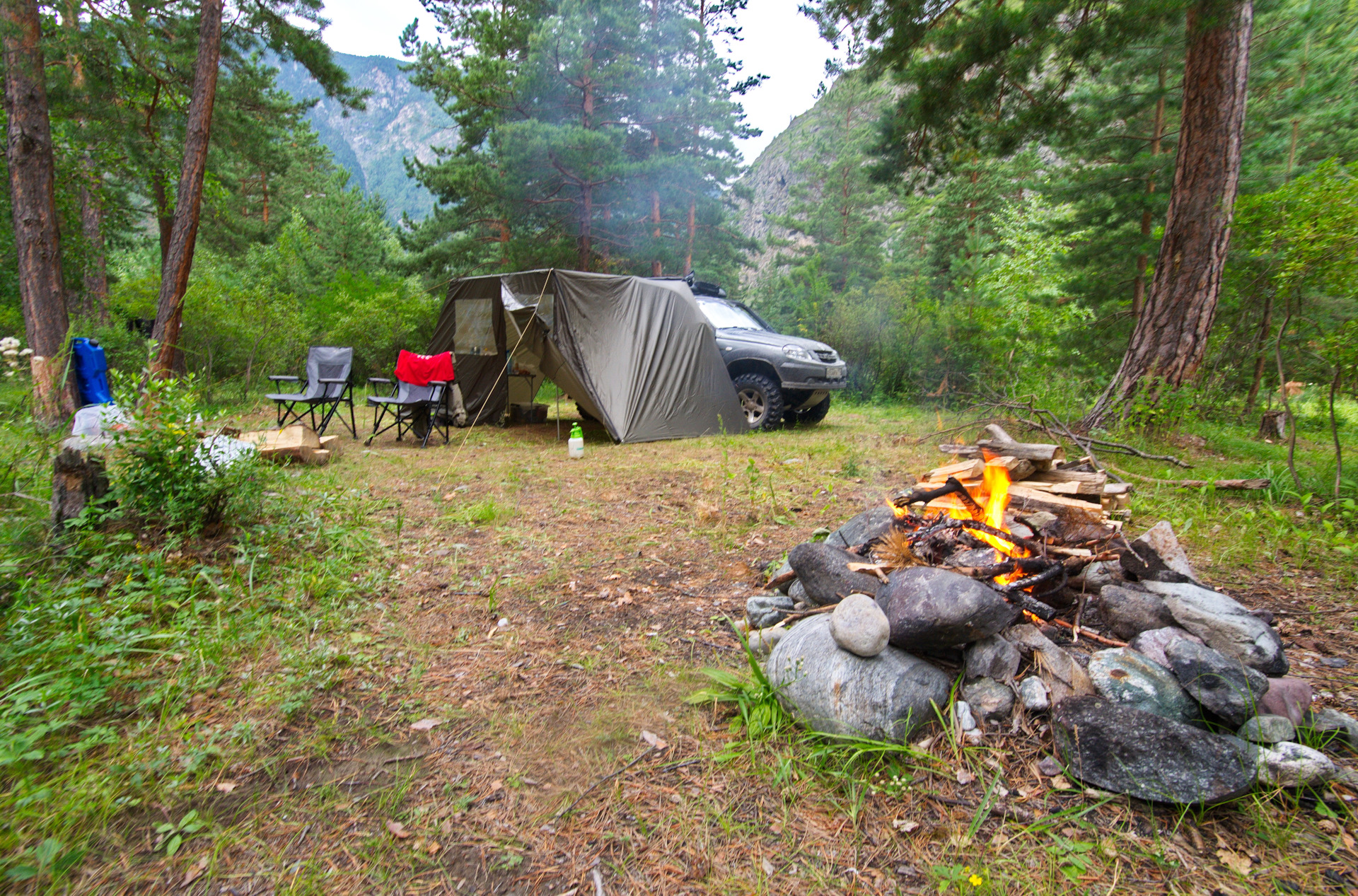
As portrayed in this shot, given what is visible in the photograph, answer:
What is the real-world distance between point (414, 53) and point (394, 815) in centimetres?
1721

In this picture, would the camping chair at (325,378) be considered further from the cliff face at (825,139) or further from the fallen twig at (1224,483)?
the fallen twig at (1224,483)

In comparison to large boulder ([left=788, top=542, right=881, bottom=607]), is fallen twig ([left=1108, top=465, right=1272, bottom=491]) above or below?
above

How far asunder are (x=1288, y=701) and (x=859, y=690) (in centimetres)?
117

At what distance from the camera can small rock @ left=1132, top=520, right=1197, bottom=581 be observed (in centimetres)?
245

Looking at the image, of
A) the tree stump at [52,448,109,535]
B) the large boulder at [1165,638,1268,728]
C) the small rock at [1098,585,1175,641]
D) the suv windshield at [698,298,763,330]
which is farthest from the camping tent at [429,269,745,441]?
the large boulder at [1165,638,1268,728]

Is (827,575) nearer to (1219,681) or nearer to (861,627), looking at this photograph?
(861,627)

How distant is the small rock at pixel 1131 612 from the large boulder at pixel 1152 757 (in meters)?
0.50

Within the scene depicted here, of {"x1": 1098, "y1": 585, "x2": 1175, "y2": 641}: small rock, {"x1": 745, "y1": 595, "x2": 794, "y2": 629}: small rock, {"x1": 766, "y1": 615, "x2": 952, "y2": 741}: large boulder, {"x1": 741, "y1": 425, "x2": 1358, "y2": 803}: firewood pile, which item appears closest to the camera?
{"x1": 741, "y1": 425, "x2": 1358, "y2": 803}: firewood pile

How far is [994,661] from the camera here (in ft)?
6.53

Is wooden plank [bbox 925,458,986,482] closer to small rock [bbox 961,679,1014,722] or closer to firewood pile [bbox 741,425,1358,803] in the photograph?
firewood pile [bbox 741,425,1358,803]

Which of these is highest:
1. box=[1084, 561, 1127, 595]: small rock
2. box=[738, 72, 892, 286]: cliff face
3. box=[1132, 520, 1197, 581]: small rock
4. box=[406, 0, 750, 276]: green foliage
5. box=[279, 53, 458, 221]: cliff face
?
box=[279, 53, 458, 221]: cliff face

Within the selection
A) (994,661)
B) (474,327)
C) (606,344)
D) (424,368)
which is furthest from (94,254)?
(994,661)

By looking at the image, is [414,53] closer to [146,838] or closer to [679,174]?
[679,174]

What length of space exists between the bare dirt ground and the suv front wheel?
492 centimetres
